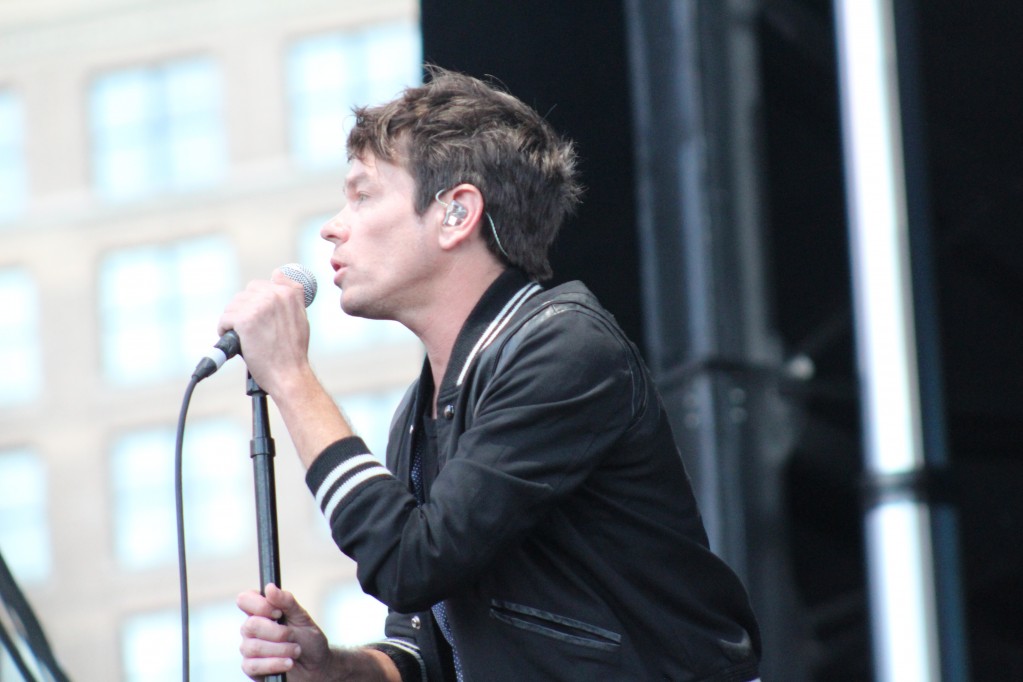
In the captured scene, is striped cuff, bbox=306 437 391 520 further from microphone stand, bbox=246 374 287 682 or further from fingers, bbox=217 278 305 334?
fingers, bbox=217 278 305 334

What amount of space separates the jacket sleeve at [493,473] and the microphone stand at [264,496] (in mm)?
53

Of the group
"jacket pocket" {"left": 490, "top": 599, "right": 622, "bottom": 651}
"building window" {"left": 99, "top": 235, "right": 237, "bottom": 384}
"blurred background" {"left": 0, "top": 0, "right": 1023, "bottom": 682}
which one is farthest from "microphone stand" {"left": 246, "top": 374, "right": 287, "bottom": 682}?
"building window" {"left": 99, "top": 235, "right": 237, "bottom": 384}

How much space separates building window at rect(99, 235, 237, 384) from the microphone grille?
100ft

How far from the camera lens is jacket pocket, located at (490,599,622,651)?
165 centimetres

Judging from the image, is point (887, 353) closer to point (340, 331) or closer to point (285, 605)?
point (285, 605)

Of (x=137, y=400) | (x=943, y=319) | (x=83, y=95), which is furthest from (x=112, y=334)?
(x=943, y=319)

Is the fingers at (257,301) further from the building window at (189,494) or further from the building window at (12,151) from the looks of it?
the building window at (12,151)

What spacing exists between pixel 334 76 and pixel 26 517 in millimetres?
12503

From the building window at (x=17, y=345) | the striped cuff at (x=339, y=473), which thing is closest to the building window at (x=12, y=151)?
the building window at (x=17, y=345)

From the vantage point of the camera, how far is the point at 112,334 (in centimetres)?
3334

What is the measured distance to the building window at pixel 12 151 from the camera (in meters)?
37.0

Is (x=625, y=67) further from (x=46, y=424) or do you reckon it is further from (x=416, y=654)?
(x=46, y=424)

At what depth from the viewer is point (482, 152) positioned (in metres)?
1.95

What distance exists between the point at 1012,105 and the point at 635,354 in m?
2.36
